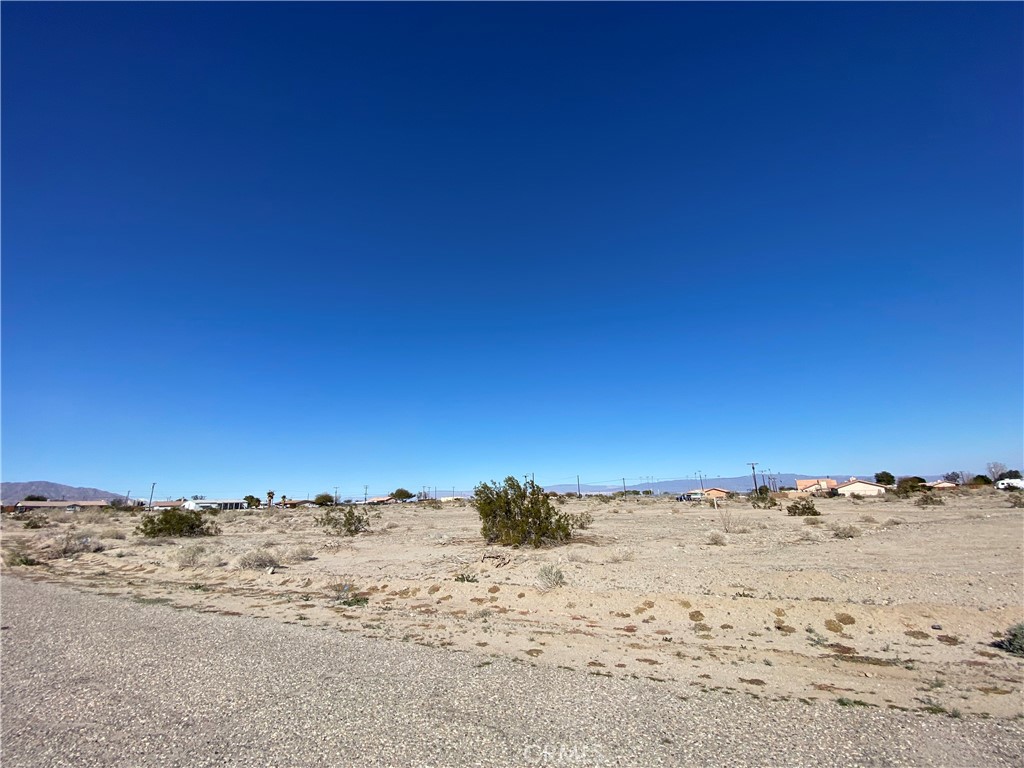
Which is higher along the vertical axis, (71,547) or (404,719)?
(71,547)

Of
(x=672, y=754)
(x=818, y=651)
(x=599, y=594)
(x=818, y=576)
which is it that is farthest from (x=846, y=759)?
(x=818, y=576)

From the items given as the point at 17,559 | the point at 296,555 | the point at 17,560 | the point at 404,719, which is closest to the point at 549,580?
the point at 404,719

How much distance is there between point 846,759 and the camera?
16.9 ft

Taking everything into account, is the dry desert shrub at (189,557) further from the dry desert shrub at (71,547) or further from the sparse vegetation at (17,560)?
the dry desert shrub at (71,547)

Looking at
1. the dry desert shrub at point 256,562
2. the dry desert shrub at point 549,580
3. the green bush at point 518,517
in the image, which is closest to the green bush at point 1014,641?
the dry desert shrub at point 549,580

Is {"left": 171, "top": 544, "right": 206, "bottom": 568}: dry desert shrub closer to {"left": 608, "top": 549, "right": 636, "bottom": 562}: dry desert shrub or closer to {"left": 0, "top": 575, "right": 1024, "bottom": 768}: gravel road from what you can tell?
{"left": 0, "top": 575, "right": 1024, "bottom": 768}: gravel road

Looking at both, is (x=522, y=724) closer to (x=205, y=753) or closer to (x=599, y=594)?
(x=205, y=753)

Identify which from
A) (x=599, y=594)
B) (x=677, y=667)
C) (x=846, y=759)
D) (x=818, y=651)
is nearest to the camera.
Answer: (x=846, y=759)

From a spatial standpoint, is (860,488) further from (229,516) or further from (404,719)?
(229,516)

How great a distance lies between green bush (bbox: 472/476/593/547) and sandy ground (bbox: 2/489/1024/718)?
45.7 inches

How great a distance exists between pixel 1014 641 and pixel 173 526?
44096 millimetres

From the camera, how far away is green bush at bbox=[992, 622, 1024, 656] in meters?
8.77

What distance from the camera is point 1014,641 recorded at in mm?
8922

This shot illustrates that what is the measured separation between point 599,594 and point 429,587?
17.7ft
